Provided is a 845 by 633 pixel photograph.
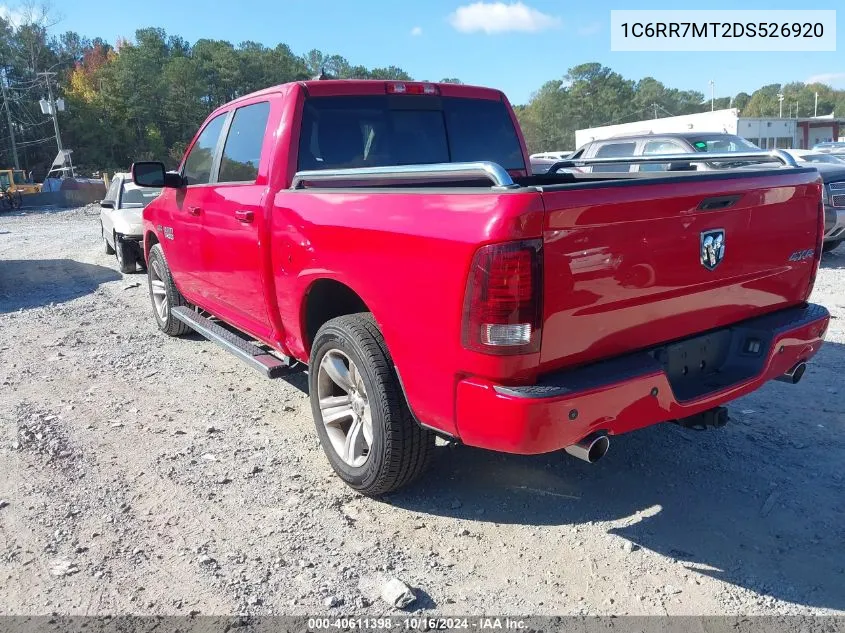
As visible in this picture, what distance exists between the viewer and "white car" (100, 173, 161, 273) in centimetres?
1053

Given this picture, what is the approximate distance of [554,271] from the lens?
2.49 m

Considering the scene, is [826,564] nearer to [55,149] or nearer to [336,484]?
[336,484]

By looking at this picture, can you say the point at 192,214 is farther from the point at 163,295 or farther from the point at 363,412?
the point at 363,412

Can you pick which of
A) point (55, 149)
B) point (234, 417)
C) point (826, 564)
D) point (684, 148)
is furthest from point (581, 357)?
point (55, 149)

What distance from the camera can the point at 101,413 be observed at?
15.7 ft

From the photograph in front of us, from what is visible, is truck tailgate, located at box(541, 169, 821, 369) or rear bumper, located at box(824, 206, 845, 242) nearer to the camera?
truck tailgate, located at box(541, 169, 821, 369)

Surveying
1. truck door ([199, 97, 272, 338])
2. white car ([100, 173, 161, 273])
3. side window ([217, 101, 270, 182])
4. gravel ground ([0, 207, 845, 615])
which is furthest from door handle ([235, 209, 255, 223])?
white car ([100, 173, 161, 273])

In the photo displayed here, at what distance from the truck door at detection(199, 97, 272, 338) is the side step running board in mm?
108

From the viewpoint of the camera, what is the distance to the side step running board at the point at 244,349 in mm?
4074

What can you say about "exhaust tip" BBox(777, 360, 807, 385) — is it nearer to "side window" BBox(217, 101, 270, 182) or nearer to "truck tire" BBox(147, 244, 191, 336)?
"side window" BBox(217, 101, 270, 182)

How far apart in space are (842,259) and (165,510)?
989 centimetres

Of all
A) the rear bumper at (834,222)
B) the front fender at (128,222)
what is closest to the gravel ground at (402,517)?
the rear bumper at (834,222)

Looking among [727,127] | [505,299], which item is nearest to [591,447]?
[505,299]

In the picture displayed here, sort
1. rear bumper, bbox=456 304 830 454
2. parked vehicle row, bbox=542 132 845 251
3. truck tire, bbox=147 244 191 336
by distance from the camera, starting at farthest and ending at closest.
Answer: parked vehicle row, bbox=542 132 845 251
truck tire, bbox=147 244 191 336
rear bumper, bbox=456 304 830 454
